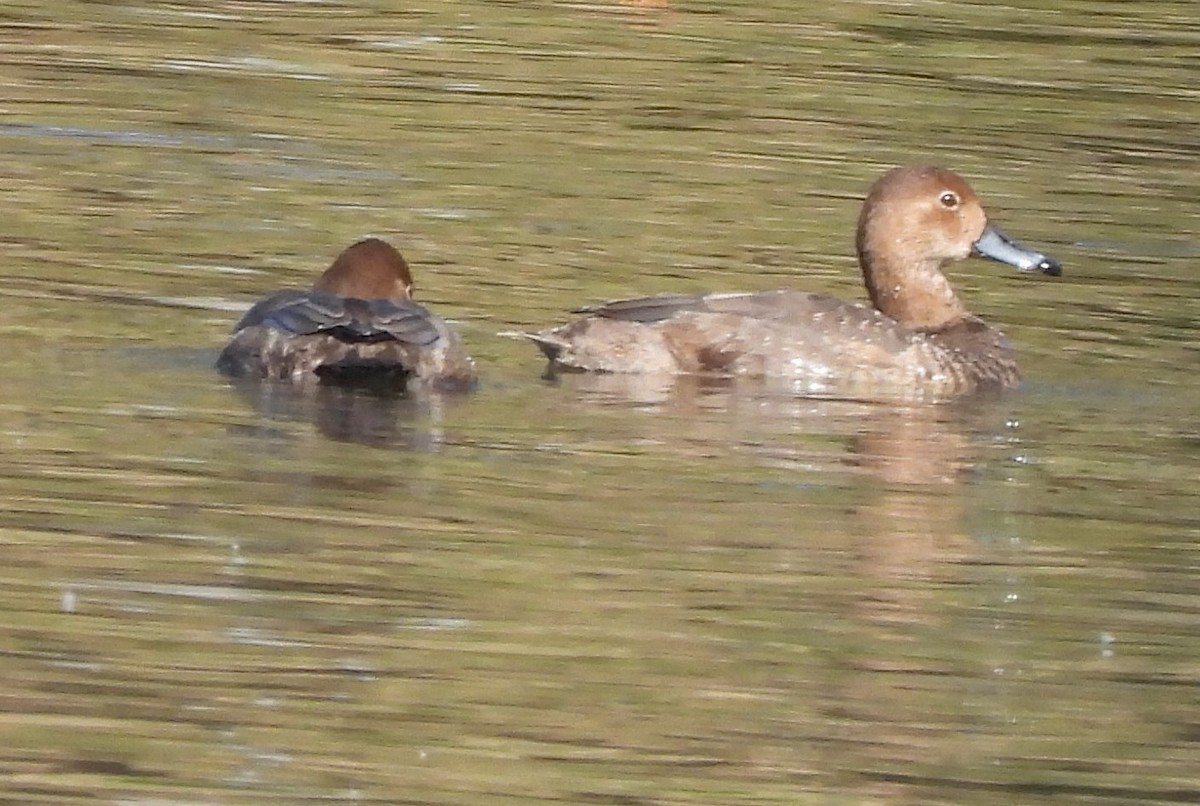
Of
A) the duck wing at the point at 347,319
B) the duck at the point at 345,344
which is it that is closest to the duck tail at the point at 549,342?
the duck at the point at 345,344

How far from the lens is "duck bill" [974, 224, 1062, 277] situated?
12094mm

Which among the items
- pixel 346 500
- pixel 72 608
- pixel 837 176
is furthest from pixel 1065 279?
pixel 72 608

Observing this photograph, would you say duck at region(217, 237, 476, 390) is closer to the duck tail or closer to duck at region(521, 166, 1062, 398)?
the duck tail

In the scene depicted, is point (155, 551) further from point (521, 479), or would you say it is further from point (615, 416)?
point (615, 416)

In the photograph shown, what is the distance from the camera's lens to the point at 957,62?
18.7 metres

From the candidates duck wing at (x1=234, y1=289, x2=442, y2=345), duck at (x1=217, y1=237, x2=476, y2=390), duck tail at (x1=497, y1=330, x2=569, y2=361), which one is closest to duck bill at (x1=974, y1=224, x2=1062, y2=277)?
duck tail at (x1=497, y1=330, x2=569, y2=361)

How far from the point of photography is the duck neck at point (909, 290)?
12.3 m

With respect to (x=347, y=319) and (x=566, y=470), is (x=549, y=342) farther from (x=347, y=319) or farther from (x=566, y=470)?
(x=566, y=470)

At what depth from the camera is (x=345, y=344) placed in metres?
10.3

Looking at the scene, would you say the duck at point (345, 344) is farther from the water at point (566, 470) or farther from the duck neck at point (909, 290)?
the duck neck at point (909, 290)

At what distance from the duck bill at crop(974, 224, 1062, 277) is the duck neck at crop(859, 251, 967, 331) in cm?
21

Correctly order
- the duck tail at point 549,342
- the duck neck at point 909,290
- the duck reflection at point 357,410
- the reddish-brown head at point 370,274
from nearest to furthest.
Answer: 1. the duck reflection at point 357,410
2. the reddish-brown head at point 370,274
3. the duck tail at point 549,342
4. the duck neck at point 909,290

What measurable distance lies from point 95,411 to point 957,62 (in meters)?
9.89

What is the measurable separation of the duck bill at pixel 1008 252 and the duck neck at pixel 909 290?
8.3 inches
